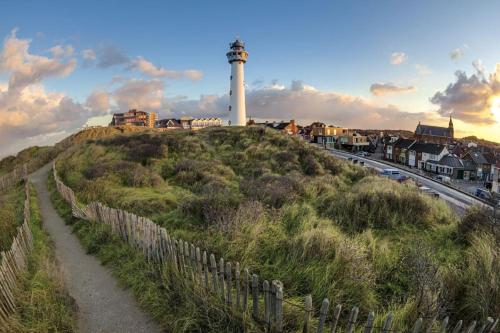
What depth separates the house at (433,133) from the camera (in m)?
101

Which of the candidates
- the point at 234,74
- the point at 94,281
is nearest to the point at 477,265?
the point at 94,281

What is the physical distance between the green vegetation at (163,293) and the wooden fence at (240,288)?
0.18 metres

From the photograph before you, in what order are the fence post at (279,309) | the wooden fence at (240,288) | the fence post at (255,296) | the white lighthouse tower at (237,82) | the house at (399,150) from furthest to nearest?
the house at (399,150)
the white lighthouse tower at (237,82)
the fence post at (255,296)
the fence post at (279,309)
the wooden fence at (240,288)

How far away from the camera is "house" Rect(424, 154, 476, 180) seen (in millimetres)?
64875

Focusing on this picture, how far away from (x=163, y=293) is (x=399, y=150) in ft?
279

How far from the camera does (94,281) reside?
7.21 metres

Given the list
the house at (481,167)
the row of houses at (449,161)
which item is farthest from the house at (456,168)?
the house at (481,167)

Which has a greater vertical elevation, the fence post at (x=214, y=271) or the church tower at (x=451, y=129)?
the church tower at (x=451, y=129)

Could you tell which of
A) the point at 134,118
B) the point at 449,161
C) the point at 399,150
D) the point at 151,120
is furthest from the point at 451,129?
the point at 134,118

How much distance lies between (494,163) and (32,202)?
81948 millimetres

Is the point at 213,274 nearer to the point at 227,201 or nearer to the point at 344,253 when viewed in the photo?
the point at 344,253

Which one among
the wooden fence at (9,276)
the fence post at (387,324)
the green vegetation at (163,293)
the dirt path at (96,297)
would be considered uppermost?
the fence post at (387,324)

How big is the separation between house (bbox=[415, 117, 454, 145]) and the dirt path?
11298cm

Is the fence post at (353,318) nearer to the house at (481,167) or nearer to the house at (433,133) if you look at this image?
the house at (481,167)
